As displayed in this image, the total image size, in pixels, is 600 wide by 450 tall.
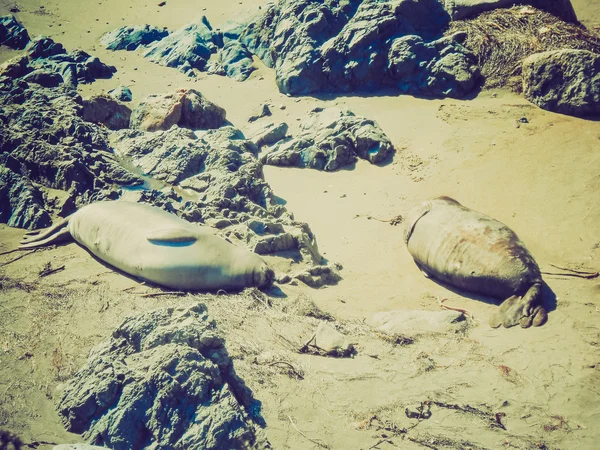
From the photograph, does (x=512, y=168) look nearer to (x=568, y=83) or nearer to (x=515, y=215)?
(x=515, y=215)

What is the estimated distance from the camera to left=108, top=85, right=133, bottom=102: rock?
38.4ft

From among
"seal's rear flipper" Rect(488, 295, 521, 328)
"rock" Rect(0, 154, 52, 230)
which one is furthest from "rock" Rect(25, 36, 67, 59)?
"seal's rear flipper" Rect(488, 295, 521, 328)

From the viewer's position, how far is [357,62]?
Result: 37.5 ft

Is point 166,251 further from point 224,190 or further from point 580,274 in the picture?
point 580,274

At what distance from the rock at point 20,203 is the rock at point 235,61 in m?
6.69

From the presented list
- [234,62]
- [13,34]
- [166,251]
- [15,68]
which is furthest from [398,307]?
[13,34]

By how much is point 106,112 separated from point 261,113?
3147 millimetres

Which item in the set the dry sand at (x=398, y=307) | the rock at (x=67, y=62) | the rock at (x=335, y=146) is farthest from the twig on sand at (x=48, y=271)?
the rock at (x=67, y=62)

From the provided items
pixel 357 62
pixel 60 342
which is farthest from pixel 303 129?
pixel 60 342

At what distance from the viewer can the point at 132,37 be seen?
14766 millimetres

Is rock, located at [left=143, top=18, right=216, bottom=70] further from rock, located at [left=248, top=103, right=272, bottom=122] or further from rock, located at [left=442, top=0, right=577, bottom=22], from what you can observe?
rock, located at [left=442, top=0, right=577, bottom=22]

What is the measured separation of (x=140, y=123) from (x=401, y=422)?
823 centimetres

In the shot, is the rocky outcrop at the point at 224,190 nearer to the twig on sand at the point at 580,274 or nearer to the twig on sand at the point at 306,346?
the twig on sand at the point at 306,346

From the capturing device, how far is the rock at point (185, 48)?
1353cm
